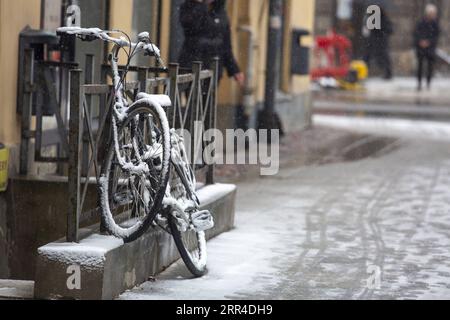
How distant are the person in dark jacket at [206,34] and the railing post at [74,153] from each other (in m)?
6.11

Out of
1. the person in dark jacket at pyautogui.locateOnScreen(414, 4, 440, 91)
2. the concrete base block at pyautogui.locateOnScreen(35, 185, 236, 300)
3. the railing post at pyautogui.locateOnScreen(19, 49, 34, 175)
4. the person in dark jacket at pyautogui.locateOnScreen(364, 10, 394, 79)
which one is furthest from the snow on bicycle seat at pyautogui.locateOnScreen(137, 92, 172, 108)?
the person in dark jacket at pyautogui.locateOnScreen(364, 10, 394, 79)

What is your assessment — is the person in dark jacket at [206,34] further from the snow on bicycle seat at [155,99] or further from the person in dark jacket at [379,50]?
the person in dark jacket at [379,50]

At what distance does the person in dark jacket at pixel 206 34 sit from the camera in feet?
44.0

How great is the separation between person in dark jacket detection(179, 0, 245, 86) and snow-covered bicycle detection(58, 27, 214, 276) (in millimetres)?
5455

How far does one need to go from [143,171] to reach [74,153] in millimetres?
579

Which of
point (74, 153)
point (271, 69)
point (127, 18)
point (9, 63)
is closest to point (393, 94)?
point (271, 69)

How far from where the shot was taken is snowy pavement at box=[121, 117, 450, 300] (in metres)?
7.63

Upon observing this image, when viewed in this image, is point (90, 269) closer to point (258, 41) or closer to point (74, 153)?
point (74, 153)

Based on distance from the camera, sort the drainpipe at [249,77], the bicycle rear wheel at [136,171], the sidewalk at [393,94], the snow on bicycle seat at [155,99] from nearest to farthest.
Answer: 1. the bicycle rear wheel at [136,171]
2. the snow on bicycle seat at [155,99]
3. the drainpipe at [249,77]
4. the sidewalk at [393,94]

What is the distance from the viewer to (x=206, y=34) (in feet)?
45.0

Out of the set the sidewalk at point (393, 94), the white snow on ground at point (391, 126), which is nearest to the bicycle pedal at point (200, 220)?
the white snow on ground at point (391, 126)

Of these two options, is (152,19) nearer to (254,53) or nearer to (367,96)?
(254,53)
